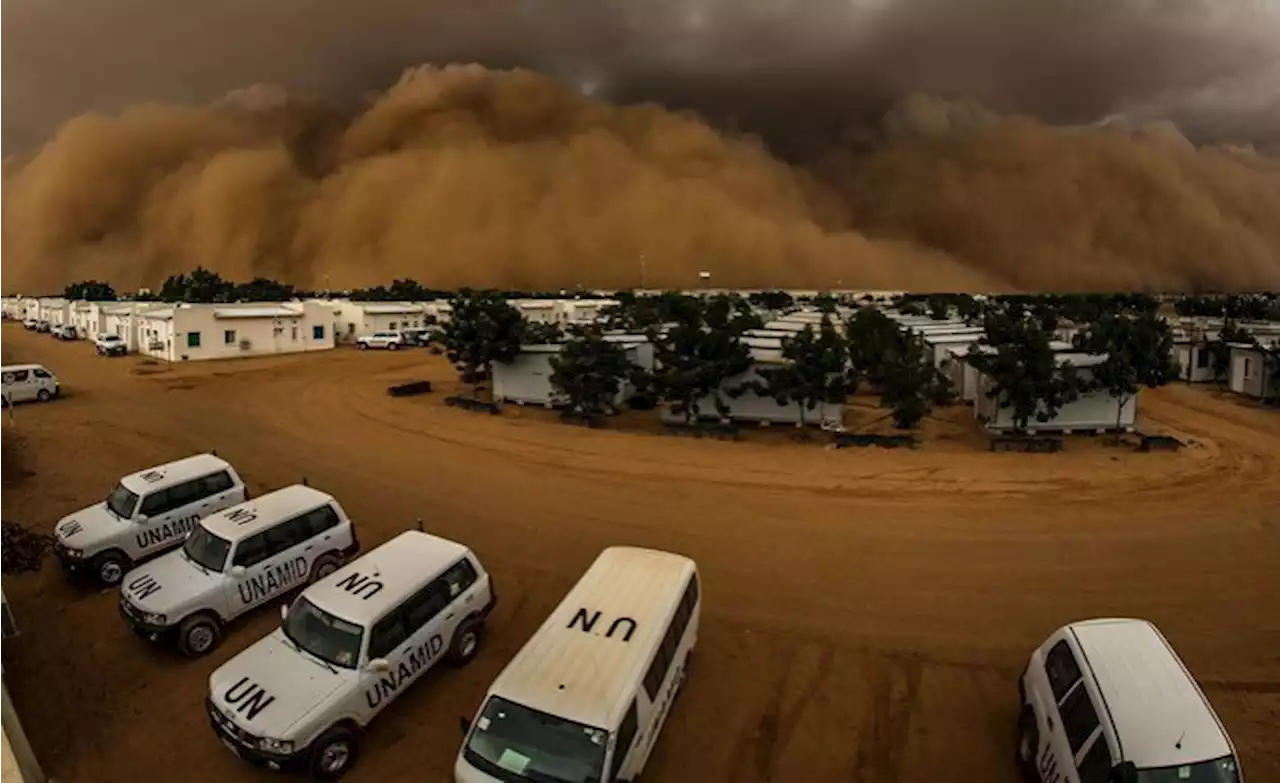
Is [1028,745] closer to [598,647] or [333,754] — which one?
[598,647]

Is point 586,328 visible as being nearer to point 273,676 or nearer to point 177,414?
point 177,414

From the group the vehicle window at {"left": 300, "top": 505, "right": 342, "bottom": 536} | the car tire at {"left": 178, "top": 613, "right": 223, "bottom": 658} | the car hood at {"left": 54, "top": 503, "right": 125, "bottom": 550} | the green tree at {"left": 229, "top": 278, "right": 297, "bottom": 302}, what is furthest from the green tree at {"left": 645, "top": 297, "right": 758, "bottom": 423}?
the green tree at {"left": 229, "top": 278, "right": 297, "bottom": 302}

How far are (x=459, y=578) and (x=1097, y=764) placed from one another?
4.91m

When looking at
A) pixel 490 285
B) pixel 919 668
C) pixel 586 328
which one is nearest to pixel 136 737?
pixel 919 668

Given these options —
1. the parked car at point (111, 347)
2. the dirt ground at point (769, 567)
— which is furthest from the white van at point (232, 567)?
the parked car at point (111, 347)

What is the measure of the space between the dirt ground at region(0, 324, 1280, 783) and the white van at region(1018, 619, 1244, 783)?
2.33 ft

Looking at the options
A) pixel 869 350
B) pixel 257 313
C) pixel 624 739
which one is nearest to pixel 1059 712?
pixel 624 739

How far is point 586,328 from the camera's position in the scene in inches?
736

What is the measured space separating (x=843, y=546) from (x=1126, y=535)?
163 inches

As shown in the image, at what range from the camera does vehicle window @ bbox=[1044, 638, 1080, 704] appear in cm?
482

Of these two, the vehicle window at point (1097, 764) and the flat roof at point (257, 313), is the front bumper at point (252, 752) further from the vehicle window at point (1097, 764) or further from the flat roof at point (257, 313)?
the flat roof at point (257, 313)

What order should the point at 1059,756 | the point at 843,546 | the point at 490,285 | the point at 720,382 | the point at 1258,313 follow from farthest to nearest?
the point at 490,285 < the point at 1258,313 < the point at 720,382 < the point at 843,546 < the point at 1059,756

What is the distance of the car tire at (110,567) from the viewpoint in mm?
8047

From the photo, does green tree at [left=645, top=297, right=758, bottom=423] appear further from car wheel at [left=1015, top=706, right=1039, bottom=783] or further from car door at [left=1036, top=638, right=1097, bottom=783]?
car door at [left=1036, top=638, right=1097, bottom=783]
